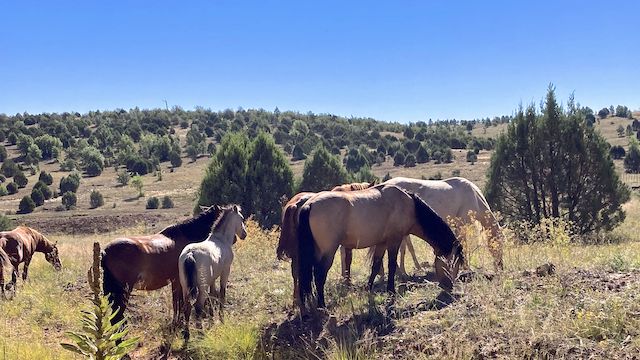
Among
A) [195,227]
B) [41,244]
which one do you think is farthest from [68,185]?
[195,227]

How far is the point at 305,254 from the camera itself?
22.2 ft

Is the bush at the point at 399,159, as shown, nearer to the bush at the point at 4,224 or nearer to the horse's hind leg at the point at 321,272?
the bush at the point at 4,224

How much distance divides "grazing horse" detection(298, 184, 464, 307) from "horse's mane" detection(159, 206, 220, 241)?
1.78m

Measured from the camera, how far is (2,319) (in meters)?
7.99

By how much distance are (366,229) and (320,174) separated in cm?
1507

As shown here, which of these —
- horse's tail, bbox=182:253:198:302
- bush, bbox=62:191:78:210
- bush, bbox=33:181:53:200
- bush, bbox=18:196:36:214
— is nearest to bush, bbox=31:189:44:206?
bush, bbox=33:181:53:200

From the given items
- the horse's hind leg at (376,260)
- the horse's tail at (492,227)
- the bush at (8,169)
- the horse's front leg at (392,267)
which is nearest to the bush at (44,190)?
the bush at (8,169)

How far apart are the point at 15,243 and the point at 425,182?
351 inches

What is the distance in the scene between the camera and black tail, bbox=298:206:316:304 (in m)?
6.71

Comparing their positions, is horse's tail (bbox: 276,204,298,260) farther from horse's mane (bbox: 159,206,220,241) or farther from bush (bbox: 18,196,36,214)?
bush (bbox: 18,196,36,214)

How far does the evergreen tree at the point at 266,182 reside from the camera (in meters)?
19.9

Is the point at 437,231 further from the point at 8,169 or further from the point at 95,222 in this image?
the point at 8,169

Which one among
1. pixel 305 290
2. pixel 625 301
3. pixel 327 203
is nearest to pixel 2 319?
pixel 305 290

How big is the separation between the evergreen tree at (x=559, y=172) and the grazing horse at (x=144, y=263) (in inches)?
531
